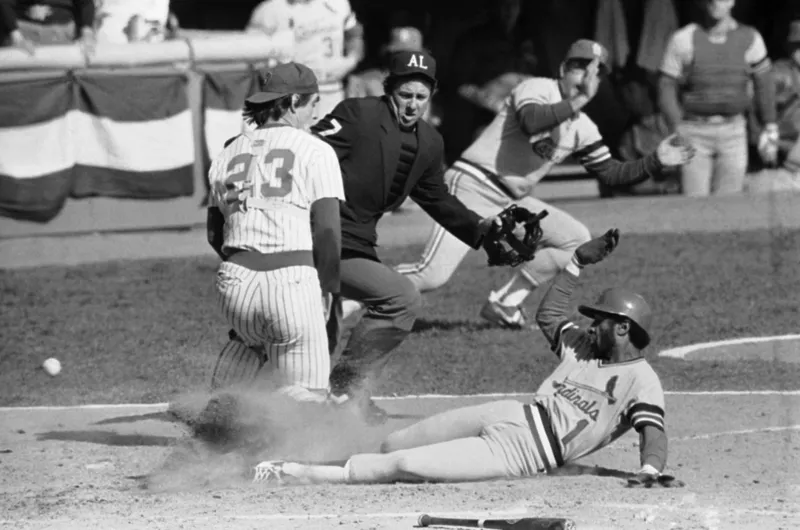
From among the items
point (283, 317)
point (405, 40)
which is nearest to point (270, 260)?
point (283, 317)

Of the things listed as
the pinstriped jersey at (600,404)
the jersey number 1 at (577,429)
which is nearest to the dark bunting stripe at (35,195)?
the pinstriped jersey at (600,404)

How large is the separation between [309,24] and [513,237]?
565 centimetres

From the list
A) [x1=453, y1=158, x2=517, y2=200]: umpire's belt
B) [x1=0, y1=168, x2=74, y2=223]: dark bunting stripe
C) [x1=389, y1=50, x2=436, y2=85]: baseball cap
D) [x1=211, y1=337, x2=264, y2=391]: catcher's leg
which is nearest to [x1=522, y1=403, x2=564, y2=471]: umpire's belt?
[x1=211, y1=337, x2=264, y2=391]: catcher's leg

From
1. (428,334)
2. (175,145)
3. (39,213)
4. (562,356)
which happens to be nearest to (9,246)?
(39,213)

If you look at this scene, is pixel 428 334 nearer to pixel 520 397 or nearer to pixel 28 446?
pixel 520 397

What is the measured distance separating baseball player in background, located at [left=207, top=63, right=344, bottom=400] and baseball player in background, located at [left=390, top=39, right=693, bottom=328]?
3.19 meters

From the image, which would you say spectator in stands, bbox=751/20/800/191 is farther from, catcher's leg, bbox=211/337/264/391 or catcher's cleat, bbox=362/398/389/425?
catcher's leg, bbox=211/337/264/391

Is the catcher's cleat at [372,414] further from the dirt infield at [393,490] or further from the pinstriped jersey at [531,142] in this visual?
the pinstriped jersey at [531,142]

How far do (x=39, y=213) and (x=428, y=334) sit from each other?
3585mm

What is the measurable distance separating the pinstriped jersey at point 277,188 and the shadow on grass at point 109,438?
1484 mm

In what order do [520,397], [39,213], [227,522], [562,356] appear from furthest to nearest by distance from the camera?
[39,213], [520,397], [562,356], [227,522]

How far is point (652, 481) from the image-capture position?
664cm

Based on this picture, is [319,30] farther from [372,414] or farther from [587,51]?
[372,414]

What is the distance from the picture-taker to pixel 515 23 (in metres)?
15.5
